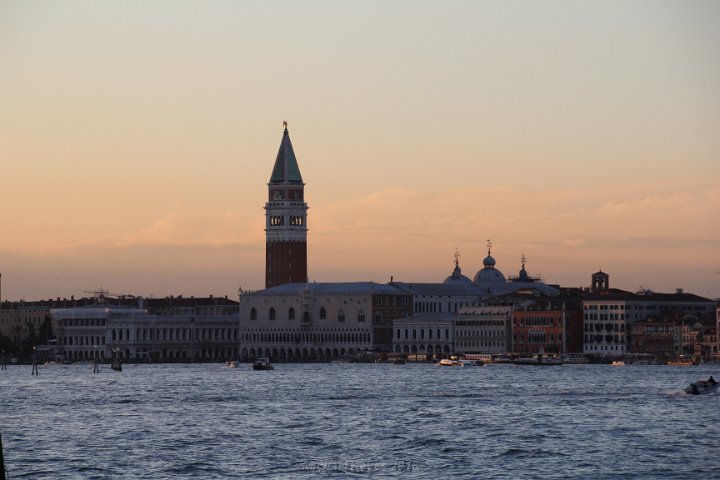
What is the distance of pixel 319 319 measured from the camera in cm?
16862

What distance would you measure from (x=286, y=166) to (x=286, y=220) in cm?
486

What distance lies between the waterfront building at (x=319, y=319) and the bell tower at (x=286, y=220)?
11.9ft

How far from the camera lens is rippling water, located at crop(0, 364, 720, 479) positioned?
49.2m

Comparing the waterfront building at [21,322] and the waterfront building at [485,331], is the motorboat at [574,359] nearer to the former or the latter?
the waterfront building at [485,331]

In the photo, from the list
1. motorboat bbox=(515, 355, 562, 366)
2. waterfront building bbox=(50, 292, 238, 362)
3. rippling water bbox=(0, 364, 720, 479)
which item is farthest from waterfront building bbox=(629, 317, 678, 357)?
rippling water bbox=(0, 364, 720, 479)

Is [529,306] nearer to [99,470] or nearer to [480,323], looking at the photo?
[480,323]

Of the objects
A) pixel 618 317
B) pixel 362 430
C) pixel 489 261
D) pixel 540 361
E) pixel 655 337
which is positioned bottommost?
pixel 362 430

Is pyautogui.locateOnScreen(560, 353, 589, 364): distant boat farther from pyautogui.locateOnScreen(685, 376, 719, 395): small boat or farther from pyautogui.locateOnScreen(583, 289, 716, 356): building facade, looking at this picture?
pyautogui.locateOnScreen(685, 376, 719, 395): small boat

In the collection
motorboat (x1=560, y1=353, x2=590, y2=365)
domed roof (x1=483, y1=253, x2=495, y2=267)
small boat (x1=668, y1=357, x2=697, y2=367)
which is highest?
domed roof (x1=483, y1=253, x2=495, y2=267)

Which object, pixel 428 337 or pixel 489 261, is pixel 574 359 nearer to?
pixel 428 337

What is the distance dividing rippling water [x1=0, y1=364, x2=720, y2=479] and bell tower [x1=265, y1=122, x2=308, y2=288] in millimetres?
74566

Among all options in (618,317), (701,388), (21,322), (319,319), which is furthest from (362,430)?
(21,322)

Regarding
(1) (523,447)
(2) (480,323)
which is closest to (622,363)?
(2) (480,323)

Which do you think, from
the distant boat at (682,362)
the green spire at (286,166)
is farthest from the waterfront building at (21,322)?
the distant boat at (682,362)
